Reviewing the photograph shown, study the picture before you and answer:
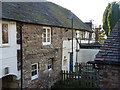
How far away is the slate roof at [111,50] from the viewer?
598 cm

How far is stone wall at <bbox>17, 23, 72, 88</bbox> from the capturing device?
9.88 meters

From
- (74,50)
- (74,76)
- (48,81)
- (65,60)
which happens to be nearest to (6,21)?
(48,81)

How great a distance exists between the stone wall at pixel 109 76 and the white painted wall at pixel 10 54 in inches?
198

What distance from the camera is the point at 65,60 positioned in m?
16.2

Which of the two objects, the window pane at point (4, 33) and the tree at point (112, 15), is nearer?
the window pane at point (4, 33)

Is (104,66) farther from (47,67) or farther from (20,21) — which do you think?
(47,67)

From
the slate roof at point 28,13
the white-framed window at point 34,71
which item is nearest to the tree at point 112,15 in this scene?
the slate roof at point 28,13

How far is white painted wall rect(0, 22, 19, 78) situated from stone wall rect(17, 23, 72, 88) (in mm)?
660

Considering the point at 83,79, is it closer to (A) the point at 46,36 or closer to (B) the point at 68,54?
(B) the point at 68,54

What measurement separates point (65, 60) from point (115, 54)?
34.0 feet

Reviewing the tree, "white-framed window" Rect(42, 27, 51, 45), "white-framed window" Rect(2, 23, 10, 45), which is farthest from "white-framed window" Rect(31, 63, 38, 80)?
the tree

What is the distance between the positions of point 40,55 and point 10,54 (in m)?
3.13

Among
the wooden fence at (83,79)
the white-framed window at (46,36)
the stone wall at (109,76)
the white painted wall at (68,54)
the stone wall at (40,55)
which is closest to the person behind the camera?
the stone wall at (109,76)

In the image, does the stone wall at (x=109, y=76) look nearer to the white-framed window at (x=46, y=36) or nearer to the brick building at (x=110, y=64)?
the brick building at (x=110, y=64)
